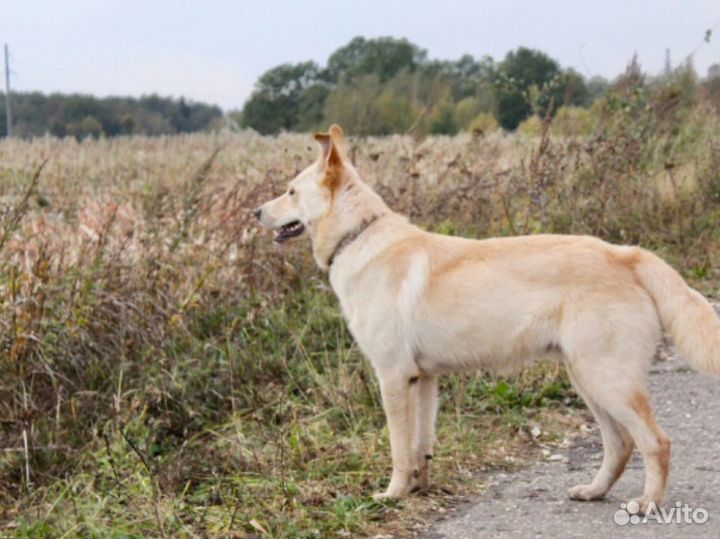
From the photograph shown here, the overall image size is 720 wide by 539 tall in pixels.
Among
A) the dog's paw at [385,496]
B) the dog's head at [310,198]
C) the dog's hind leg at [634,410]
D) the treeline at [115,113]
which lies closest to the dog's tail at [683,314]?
the dog's hind leg at [634,410]

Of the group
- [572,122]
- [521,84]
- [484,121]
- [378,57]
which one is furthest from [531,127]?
[378,57]

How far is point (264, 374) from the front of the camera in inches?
285

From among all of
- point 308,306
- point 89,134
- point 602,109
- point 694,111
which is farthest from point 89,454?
point 89,134

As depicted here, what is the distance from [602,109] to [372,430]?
340 inches

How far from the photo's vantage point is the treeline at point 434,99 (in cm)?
1395

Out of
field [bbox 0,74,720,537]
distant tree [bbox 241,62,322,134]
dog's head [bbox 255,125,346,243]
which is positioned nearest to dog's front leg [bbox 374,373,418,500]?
field [bbox 0,74,720,537]

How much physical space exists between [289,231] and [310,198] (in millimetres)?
239

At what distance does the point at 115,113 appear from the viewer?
3131 centimetres

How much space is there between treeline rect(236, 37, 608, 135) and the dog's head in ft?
14.5

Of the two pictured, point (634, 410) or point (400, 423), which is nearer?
point (634, 410)

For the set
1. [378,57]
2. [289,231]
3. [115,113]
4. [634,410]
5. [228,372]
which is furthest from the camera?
[378,57]

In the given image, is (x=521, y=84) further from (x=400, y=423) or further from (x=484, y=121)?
(x=400, y=423)

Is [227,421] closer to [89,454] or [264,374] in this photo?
[264,374]

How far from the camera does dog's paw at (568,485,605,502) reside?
16.3 feet
